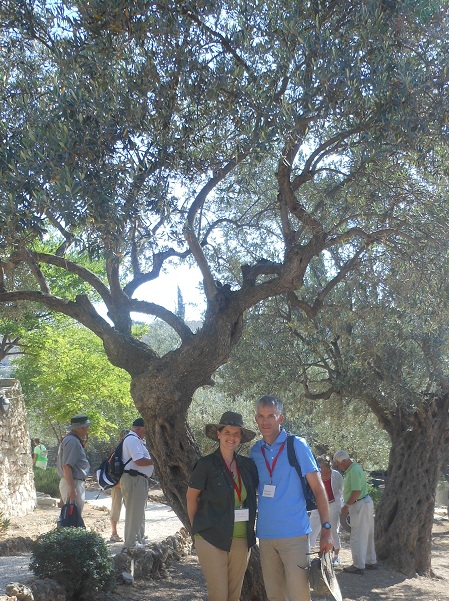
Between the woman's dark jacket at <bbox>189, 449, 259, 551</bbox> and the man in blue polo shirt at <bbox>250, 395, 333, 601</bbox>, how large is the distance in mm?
86

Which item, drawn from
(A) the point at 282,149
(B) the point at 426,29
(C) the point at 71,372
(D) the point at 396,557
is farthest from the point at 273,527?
(C) the point at 71,372

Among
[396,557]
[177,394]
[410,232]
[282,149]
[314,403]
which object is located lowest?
[396,557]

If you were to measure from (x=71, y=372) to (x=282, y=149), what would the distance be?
1463 centimetres

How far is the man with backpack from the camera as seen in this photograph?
8852 millimetres

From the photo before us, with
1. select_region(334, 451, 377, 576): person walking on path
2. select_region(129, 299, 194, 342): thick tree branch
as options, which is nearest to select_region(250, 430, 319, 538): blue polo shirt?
select_region(129, 299, 194, 342): thick tree branch

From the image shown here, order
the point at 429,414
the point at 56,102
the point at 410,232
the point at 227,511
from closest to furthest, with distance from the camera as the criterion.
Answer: the point at 227,511 < the point at 56,102 < the point at 410,232 < the point at 429,414

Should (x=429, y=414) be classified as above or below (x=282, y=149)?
below

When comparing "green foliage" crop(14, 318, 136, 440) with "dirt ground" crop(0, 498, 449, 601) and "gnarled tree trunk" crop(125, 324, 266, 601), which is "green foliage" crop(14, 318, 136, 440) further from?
"gnarled tree trunk" crop(125, 324, 266, 601)

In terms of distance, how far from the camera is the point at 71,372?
21031 millimetres

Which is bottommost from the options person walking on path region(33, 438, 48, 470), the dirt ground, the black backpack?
the dirt ground

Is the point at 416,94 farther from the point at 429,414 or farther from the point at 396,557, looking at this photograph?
the point at 396,557

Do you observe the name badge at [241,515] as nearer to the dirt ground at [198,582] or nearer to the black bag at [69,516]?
the dirt ground at [198,582]

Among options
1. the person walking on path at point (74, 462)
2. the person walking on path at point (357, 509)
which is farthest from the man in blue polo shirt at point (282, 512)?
the person walking on path at point (357, 509)

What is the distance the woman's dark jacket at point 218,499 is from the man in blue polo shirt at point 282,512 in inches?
3.4
